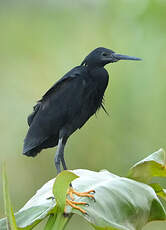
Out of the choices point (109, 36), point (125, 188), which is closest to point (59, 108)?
point (125, 188)

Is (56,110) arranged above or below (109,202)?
above

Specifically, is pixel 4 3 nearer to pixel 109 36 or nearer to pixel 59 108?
pixel 109 36

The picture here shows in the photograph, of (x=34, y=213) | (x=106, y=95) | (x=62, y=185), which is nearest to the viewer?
(x=62, y=185)

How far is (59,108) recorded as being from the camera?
224cm

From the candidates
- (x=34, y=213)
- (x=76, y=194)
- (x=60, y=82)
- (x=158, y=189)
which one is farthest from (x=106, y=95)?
(x=34, y=213)

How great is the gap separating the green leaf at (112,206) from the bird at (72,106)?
0.46 metres

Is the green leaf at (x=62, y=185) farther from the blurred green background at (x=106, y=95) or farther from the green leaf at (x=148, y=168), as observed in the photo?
the blurred green background at (x=106, y=95)

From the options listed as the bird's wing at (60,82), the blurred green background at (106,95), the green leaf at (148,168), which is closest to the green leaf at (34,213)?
the green leaf at (148,168)

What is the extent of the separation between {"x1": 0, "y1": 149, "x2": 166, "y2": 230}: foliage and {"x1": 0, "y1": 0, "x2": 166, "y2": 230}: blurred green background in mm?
3036

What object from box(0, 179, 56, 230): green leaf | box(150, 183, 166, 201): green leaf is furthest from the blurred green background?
box(0, 179, 56, 230): green leaf

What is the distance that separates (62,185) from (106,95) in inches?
139

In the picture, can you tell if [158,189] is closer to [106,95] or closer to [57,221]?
[57,221]

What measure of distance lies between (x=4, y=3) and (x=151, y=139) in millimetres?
2340

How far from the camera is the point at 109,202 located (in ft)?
5.22
